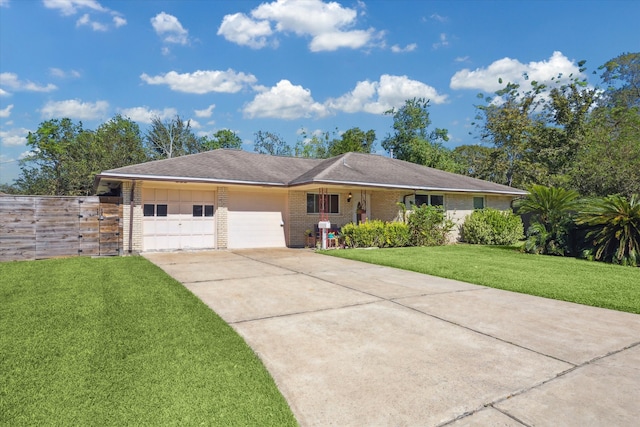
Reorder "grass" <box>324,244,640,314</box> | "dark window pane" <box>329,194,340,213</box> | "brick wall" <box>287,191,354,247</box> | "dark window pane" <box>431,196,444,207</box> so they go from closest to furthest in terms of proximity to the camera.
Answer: "grass" <box>324,244,640,314</box> → "brick wall" <box>287,191,354,247</box> → "dark window pane" <box>329,194,340,213</box> → "dark window pane" <box>431,196,444,207</box>

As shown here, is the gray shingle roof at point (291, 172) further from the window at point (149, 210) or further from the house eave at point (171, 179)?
the window at point (149, 210)

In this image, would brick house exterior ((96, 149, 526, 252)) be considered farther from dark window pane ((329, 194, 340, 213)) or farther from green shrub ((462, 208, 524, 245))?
green shrub ((462, 208, 524, 245))

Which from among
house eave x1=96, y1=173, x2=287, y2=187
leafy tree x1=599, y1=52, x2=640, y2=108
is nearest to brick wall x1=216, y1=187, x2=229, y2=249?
house eave x1=96, y1=173, x2=287, y2=187

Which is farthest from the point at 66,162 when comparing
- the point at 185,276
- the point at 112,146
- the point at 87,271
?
the point at 185,276

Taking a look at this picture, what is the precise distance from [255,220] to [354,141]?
1121 inches

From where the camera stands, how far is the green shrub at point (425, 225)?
15.2m

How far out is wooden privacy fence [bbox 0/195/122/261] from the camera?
34.9 ft

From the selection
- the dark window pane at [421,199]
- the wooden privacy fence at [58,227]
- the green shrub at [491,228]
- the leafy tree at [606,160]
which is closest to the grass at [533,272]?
the green shrub at [491,228]

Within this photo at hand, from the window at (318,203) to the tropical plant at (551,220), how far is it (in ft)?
25.3

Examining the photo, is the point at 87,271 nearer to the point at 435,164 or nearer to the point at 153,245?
the point at 153,245

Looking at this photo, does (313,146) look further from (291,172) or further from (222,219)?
(222,219)

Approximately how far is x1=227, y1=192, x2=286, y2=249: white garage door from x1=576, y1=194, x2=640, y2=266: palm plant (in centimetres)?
1098

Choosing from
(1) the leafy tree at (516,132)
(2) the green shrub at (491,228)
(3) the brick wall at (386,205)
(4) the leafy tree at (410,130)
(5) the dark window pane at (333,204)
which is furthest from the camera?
(4) the leafy tree at (410,130)

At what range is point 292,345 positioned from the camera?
3.99 metres
